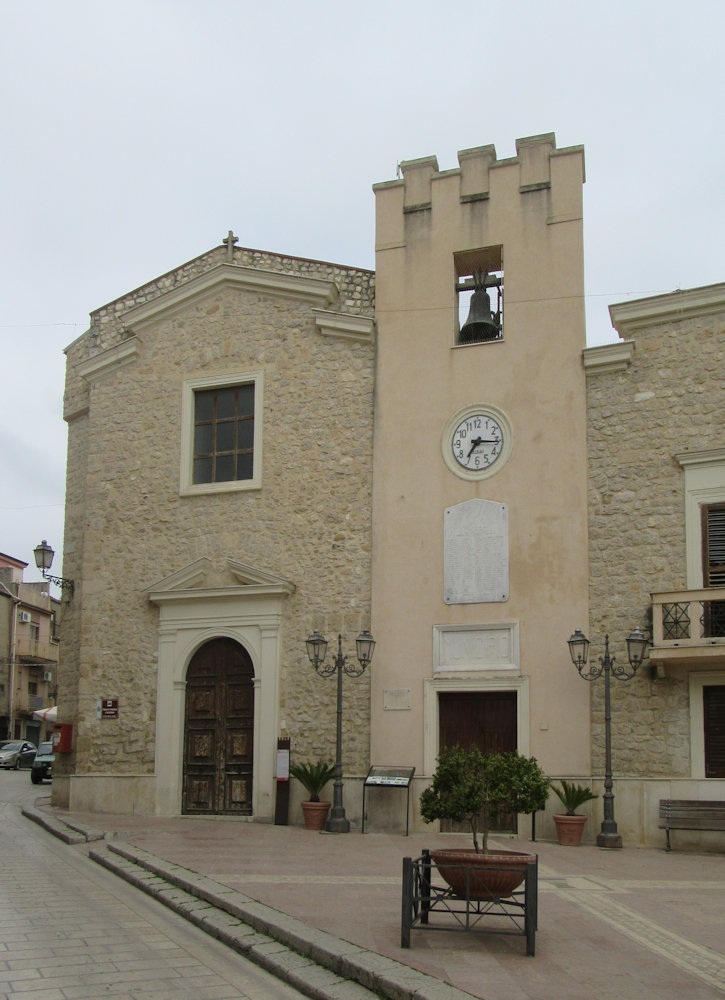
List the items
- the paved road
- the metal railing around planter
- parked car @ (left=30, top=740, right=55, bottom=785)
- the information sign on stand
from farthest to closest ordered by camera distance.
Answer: parked car @ (left=30, top=740, right=55, bottom=785) < the information sign on stand < the metal railing around planter < the paved road

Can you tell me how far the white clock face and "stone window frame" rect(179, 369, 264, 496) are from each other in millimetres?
3365

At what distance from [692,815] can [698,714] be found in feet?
4.26

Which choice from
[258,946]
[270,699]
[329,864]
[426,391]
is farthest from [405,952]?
[426,391]

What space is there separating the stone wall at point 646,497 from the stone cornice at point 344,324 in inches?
147

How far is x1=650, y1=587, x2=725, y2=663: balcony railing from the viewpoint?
43.7 ft

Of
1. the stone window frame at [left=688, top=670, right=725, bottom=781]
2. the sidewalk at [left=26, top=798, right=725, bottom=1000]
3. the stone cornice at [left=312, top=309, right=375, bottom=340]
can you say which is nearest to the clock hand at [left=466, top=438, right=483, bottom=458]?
the stone cornice at [left=312, top=309, right=375, bottom=340]

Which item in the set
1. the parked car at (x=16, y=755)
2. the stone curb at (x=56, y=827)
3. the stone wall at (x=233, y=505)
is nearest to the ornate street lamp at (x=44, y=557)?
the stone wall at (x=233, y=505)

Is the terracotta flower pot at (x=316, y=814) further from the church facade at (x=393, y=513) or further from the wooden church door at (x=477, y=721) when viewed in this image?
the wooden church door at (x=477, y=721)

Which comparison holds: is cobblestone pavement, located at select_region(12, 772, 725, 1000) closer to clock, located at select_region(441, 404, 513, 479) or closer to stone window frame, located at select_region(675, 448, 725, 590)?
stone window frame, located at select_region(675, 448, 725, 590)

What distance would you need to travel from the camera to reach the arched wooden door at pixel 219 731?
16.4 m

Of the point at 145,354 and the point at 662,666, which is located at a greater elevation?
the point at 145,354

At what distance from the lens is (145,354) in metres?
18.7

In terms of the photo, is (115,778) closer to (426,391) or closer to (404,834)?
(404,834)

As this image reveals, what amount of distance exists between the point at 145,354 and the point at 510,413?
684 cm
